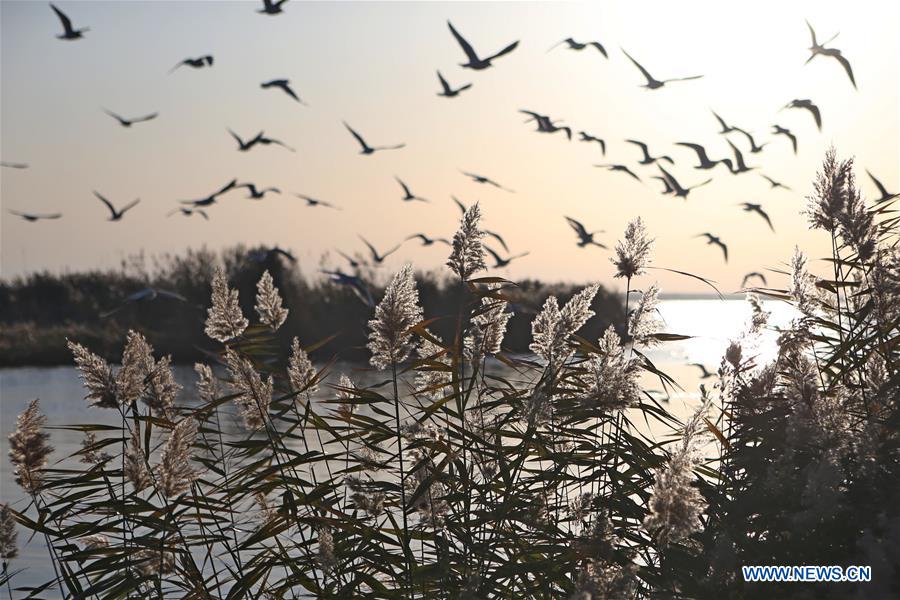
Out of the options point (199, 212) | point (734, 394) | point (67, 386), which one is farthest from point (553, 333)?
point (67, 386)

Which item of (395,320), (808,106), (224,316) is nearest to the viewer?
(395,320)

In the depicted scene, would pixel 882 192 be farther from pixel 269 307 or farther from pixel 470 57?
pixel 470 57

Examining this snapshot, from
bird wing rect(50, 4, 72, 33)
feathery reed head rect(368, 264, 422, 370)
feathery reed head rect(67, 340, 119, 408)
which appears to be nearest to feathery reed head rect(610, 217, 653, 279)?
feathery reed head rect(368, 264, 422, 370)

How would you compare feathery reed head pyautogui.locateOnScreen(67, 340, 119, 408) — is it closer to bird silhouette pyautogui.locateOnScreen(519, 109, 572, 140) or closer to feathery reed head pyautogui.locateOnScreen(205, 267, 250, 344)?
feathery reed head pyautogui.locateOnScreen(205, 267, 250, 344)

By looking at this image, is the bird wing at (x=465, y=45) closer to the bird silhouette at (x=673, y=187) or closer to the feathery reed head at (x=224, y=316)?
the bird silhouette at (x=673, y=187)

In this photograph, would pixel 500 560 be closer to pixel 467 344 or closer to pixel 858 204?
pixel 467 344

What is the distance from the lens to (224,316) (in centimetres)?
357

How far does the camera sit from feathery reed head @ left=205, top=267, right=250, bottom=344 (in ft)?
11.7

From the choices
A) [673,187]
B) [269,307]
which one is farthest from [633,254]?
[673,187]

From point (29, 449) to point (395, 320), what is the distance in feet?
5.61

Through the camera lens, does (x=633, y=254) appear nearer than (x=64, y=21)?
Yes

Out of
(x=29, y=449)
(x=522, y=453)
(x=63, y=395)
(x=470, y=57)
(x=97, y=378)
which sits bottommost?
(x=522, y=453)

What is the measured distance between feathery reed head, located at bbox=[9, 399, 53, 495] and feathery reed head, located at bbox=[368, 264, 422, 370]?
4.97 ft

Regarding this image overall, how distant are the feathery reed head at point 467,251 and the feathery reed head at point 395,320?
0.18 meters
